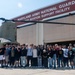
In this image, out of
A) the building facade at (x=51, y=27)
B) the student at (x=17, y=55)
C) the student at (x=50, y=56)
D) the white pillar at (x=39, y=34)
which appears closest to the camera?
the student at (x=50, y=56)

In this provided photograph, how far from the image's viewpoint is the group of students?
1767cm

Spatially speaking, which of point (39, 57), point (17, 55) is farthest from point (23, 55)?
point (39, 57)

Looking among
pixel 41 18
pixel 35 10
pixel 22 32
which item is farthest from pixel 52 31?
pixel 22 32

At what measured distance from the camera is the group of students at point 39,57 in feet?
58.0

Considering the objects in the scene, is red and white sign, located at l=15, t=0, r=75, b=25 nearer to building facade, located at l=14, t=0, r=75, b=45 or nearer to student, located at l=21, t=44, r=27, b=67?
building facade, located at l=14, t=0, r=75, b=45

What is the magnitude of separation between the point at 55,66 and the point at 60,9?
27.4 metres

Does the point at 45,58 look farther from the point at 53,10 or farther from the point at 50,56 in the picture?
the point at 53,10

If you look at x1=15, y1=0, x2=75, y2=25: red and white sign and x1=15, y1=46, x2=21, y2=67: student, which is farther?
x1=15, y1=0, x2=75, y2=25: red and white sign

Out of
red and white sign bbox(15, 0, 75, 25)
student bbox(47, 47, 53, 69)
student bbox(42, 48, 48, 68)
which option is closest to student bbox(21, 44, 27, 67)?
student bbox(42, 48, 48, 68)

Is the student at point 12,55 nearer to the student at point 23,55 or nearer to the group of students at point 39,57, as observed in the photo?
the group of students at point 39,57

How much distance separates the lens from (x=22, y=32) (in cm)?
5562

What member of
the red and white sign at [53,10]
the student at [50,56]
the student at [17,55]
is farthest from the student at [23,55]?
the red and white sign at [53,10]

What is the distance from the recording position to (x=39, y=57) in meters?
17.9

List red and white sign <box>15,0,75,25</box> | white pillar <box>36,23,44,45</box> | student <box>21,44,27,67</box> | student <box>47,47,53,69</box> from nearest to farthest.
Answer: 1. student <box>47,47,53,69</box>
2. student <box>21,44,27,67</box>
3. red and white sign <box>15,0,75,25</box>
4. white pillar <box>36,23,44,45</box>
